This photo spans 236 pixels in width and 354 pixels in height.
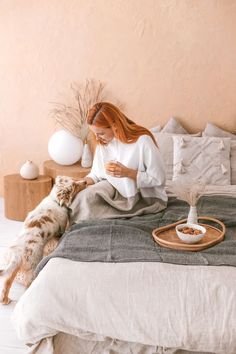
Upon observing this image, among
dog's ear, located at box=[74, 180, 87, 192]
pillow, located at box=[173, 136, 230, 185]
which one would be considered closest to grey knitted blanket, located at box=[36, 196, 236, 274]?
dog's ear, located at box=[74, 180, 87, 192]

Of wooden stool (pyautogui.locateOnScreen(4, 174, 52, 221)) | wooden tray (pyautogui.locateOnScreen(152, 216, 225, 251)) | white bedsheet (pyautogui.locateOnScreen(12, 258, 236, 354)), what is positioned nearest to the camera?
white bedsheet (pyautogui.locateOnScreen(12, 258, 236, 354))

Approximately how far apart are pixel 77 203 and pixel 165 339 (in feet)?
3.88

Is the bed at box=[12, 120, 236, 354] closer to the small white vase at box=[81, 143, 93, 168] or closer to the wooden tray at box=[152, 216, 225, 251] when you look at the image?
the wooden tray at box=[152, 216, 225, 251]

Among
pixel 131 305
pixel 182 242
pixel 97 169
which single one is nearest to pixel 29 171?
pixel 97 169

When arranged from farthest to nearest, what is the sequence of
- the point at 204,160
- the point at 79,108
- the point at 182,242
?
the point at 79,108 < the point at 204,160 < the point at 182,242

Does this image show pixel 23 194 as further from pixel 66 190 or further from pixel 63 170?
pixel 66 190

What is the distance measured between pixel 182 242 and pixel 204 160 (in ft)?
5.28

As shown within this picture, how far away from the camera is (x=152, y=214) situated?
2.95 meters

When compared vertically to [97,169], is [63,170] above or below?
below

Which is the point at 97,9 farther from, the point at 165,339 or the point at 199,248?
the point at 165,339

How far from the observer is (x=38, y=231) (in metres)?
2.77

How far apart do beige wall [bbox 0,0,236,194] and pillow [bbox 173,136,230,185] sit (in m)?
0.50

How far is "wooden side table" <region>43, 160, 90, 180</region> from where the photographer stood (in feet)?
13.8

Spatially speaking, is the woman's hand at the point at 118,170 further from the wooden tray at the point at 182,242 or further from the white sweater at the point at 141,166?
the wooden tray at the point at 182,242
